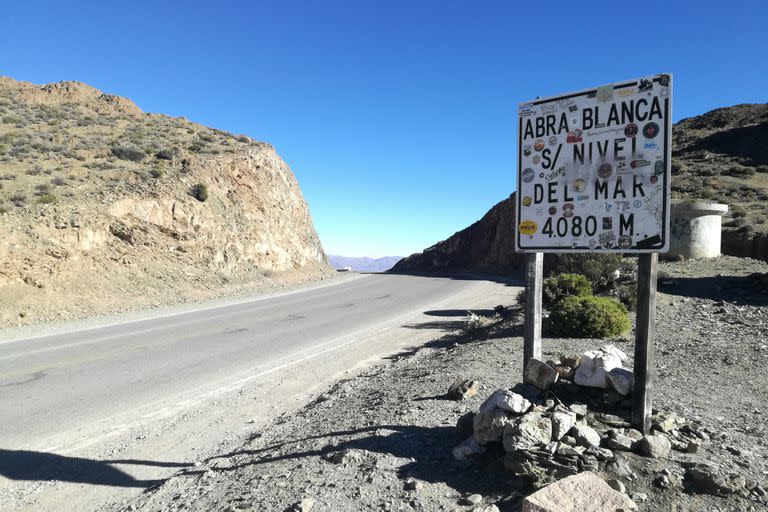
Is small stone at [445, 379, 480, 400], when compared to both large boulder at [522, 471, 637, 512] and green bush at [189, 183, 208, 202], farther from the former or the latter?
green bush at [189, 183, 208, 202]

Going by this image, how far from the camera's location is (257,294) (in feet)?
74.9

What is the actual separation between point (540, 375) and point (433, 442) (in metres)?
1.18

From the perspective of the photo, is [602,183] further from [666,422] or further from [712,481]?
[712,481]

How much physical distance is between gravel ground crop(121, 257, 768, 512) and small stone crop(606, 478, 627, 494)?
0.11 meters

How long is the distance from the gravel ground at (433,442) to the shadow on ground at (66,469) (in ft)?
1.94

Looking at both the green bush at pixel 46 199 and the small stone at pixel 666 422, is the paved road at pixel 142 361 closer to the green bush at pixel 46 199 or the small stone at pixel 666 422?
the small stone at pixel 666 422

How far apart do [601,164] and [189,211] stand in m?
23.6

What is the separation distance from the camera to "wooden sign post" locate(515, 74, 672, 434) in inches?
164

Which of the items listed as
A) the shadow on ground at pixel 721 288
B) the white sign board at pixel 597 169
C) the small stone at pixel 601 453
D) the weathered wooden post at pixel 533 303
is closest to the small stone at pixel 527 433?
the small stone at pixel 601 453

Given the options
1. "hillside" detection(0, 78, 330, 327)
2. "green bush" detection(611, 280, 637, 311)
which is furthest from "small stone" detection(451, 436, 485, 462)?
"hillside" detection(0, 78, 330, 327)

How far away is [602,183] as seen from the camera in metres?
4.51

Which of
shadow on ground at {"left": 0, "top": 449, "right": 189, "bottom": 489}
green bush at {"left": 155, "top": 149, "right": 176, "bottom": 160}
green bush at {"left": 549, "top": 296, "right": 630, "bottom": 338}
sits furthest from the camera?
green bush at {"left": 155, "top": 149, "right": 176, "bottom": 160}

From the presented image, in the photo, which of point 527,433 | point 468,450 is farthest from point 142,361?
point 527,433

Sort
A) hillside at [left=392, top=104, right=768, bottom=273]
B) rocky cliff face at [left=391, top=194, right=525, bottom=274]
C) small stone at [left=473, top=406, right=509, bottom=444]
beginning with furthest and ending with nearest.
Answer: rocky cliff face at [left=391, top=194, right=525, bottom=274]
hillside at [left=392, top=104, right=768, bottom=273]
small stone at [left=473, top=406, right=509, bottom=444]
